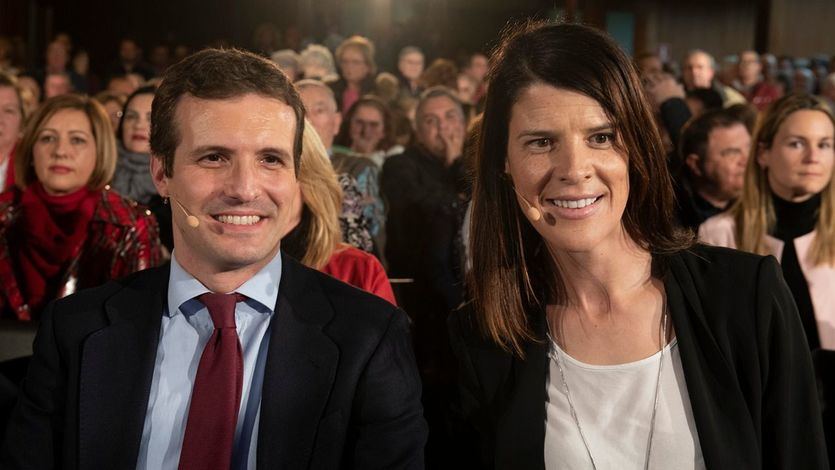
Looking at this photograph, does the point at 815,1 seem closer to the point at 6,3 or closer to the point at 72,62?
the point at 72,62

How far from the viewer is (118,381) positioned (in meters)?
1.74

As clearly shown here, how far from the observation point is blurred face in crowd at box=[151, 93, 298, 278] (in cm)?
175

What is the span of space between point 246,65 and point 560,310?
2.81 ft

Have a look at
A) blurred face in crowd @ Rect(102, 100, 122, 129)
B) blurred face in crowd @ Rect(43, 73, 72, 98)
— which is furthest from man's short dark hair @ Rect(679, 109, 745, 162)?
blurred face in crowd @ Rect(43, 73, 72, 98)

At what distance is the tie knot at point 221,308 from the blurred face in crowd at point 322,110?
3.20 metres

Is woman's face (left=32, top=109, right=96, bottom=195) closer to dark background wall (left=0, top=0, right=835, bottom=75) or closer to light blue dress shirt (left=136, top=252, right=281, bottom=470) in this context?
light blue dress shirt (left=136, top=252, right=281, bottom=470)

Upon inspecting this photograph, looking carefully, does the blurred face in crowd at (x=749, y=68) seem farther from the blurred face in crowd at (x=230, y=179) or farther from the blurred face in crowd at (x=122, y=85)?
the blurred face in crowd at (x=230, y=179)

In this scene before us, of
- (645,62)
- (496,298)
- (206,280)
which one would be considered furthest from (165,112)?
(645,62)

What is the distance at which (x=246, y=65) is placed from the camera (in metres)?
1.80

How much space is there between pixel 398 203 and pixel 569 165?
334 cm

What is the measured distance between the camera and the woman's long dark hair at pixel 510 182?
6.01 feet

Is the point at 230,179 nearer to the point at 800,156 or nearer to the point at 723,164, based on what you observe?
the point at 800,156

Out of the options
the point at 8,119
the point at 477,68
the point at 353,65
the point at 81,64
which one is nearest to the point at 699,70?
the point at 477,68

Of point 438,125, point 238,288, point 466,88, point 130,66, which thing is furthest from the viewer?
point 130,66
